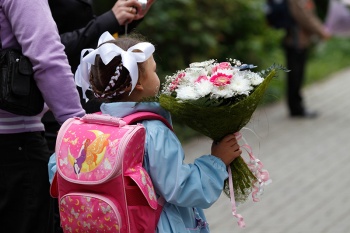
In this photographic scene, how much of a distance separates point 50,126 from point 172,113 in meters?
1.13

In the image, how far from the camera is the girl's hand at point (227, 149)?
3.23 metres

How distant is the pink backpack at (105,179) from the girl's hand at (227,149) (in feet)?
1.03

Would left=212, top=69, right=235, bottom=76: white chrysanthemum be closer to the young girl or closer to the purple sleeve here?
the young girl

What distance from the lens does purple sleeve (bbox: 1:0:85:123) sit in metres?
3.43

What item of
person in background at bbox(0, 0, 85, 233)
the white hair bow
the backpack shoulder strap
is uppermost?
the white hair bow

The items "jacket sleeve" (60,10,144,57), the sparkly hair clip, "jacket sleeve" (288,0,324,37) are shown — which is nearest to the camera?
the sparkly hair clip

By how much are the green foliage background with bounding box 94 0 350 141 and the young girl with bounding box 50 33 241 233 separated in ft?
14.0

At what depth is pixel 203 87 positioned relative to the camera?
A: 3.05 meters

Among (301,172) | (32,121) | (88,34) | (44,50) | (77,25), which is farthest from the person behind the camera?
(301,172)

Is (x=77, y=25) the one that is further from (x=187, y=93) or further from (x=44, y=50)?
(x=187, y=93)

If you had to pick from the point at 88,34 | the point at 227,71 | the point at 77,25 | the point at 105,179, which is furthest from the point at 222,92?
the point at 77,25

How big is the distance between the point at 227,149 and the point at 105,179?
0.54m

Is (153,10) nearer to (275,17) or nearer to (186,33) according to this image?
(186,33)

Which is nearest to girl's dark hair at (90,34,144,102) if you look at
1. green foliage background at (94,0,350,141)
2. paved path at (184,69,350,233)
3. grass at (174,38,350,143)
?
paved path at (184,69,350,233)
